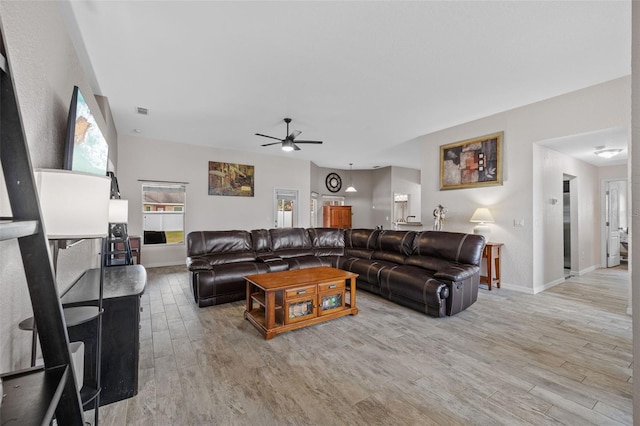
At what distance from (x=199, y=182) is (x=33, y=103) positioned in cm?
545

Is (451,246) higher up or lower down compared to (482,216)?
lower down

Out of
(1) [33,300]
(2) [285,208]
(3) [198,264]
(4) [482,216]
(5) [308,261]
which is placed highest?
(2) [285,208]

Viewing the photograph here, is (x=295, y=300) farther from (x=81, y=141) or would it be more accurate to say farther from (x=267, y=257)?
(x=81, y=141)

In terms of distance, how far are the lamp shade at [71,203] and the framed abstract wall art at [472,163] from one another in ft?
17.2

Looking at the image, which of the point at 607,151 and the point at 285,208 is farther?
the point at 285,208

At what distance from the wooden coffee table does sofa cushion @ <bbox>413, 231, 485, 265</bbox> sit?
149 cm

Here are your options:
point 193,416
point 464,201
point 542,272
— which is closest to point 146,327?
point 193,416

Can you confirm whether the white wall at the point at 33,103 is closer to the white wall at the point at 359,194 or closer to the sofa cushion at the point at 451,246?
the sofa cushion at the point at 451,246

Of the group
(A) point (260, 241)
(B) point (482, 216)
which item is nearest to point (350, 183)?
(B) point (482, 216)

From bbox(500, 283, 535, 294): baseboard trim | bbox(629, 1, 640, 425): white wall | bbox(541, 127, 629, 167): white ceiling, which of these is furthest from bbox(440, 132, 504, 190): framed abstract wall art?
bbox(629, 1, 640, 425): white wall

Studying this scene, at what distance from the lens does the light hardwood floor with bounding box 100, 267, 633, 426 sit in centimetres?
173

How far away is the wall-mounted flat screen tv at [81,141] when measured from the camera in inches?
70.4

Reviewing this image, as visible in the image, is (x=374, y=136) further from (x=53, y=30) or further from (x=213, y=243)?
(x=53, y=30)

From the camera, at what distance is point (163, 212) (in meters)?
6.33
